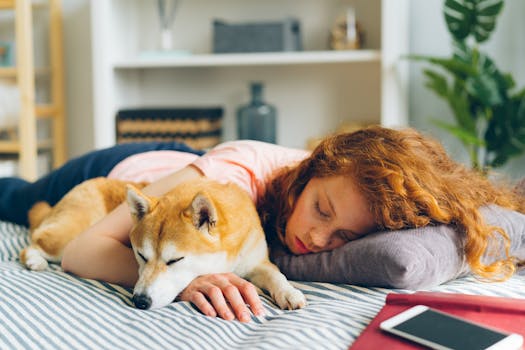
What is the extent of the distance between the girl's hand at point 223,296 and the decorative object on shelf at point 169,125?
76.1 inches

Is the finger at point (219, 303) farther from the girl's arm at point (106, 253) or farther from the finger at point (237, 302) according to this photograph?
the girl's arm at point (106, 253)

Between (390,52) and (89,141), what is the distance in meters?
1.78

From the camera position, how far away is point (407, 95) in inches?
114

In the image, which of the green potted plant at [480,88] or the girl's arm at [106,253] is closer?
the girl's arm at [106,253]

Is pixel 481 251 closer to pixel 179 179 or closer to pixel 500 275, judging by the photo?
pixel 500 275

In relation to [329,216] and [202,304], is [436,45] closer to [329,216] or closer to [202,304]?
[329,216]

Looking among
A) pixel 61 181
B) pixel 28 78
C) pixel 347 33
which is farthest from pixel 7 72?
pixel 347 33

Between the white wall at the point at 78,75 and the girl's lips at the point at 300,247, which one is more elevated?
the white wall at the point at 78,75

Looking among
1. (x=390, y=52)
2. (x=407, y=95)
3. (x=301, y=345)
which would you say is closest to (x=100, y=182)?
(x=301, y=345)

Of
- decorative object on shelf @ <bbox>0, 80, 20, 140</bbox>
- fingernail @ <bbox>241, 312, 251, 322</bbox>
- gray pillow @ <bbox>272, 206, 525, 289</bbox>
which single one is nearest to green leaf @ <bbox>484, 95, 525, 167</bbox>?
gray pillow @ <bbox>272, 206, 525, 289</bbox>

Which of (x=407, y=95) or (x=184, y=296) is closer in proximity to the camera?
(x=184, y=296)

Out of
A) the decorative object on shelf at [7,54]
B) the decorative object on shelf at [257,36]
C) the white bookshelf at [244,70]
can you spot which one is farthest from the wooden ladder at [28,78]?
the decorative object on shelf at [257,36]

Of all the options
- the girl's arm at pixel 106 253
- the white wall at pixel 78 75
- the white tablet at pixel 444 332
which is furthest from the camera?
the white wall at pixel 78 75

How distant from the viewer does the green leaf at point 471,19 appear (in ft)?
7.86
